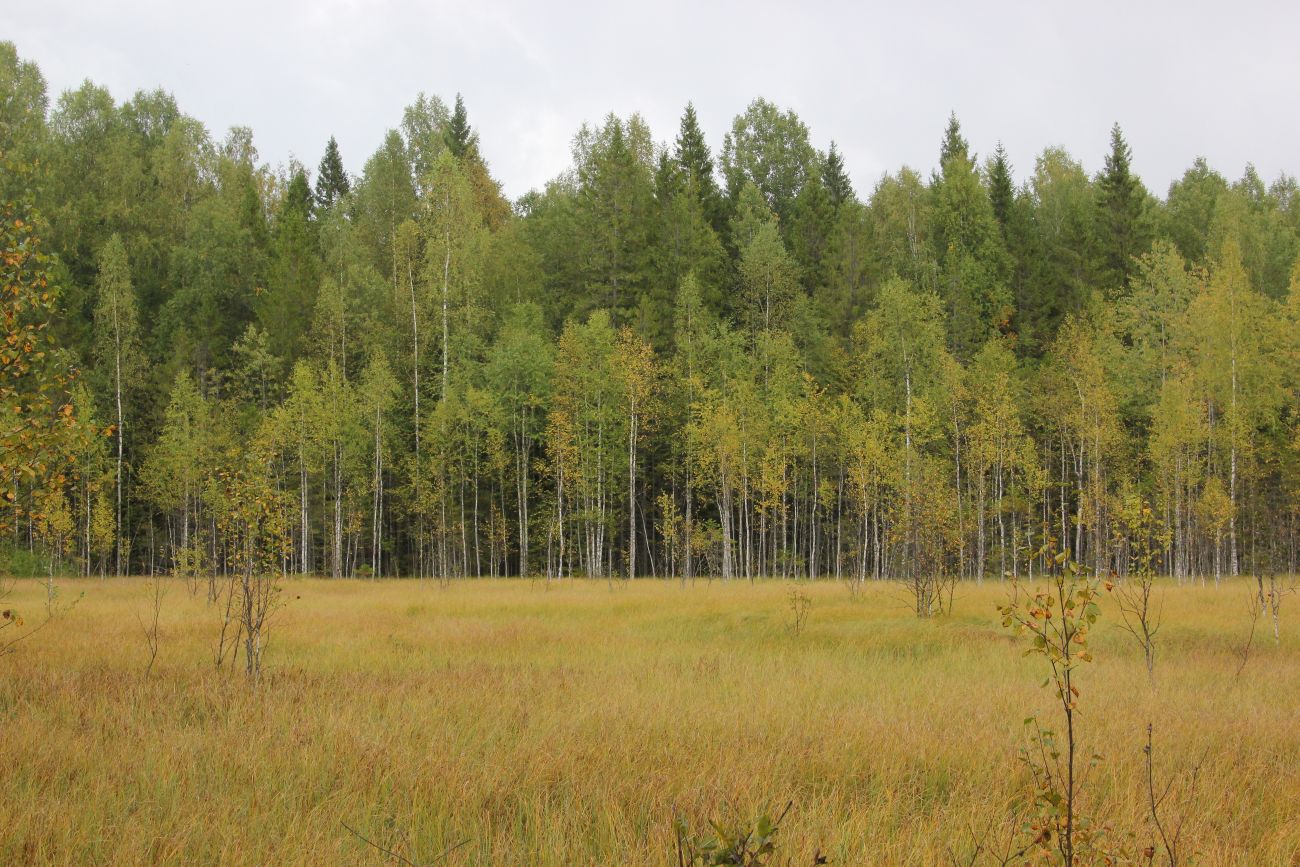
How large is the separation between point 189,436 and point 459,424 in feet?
42.6

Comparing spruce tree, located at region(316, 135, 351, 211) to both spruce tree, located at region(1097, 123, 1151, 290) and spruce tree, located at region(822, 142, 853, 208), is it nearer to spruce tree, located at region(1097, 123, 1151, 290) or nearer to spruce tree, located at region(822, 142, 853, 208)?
spruce tree, located at region(822, 142, 853, 208)

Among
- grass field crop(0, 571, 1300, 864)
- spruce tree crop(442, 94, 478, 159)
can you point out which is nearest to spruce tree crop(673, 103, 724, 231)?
spruce tree crop(442, 94, 478, 159)

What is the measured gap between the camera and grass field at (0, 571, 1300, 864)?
497 cm

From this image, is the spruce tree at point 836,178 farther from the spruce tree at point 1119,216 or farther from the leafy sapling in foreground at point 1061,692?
the leafy sapling in foreground at point 1061,692

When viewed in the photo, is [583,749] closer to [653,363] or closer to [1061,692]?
[1061,692]

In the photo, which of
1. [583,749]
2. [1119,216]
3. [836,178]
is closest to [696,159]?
[836,178]

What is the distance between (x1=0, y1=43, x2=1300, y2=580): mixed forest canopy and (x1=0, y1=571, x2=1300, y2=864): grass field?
67.2ft

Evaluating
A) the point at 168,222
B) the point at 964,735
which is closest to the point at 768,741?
the point at 964,735

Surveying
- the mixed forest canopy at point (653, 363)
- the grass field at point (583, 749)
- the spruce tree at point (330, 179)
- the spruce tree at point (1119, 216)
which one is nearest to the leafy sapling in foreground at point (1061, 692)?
the grass field at point (583, 749)

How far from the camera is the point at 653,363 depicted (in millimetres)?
42750

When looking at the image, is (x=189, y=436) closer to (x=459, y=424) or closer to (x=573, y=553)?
(x=459, y=424)

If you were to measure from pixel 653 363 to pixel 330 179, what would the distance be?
3936cm

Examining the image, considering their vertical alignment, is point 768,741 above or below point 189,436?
below

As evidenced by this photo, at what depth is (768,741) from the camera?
718 centimetres
